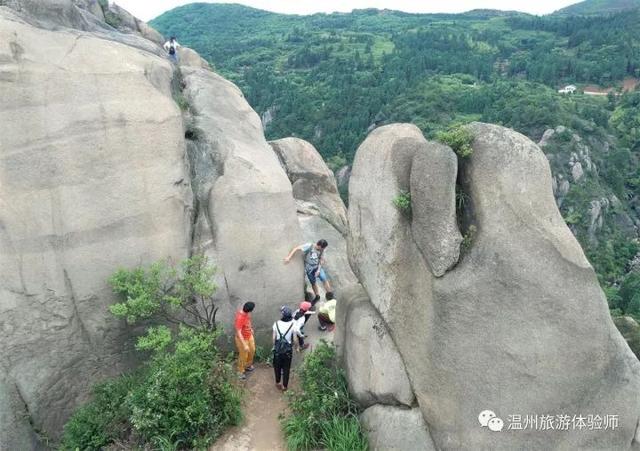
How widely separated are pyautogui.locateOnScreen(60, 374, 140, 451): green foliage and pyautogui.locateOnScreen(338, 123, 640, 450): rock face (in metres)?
5.07

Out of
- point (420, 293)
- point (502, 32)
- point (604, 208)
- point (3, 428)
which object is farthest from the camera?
point (502, 32)

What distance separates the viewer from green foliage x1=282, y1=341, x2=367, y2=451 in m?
8.56

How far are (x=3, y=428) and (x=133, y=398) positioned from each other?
9.25 ft

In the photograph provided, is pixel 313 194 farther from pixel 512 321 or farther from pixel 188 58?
pixel 512 321

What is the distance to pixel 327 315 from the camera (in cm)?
1198

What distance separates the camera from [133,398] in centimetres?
891

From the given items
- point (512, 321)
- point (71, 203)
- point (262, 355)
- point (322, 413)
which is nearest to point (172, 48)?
point (71, 203)

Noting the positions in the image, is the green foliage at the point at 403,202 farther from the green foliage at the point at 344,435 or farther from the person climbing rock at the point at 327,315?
the person climbing rock at the point at 327,315

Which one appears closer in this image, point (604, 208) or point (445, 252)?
point (445, 252)

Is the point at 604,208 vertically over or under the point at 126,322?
under

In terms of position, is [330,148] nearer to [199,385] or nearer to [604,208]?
[604,208]

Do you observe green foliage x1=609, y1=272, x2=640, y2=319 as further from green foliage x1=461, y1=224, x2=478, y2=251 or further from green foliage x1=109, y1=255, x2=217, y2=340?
green foliage x1=109, y1=255, x2=217, y2=340

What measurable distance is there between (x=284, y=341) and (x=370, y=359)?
5.55 feet

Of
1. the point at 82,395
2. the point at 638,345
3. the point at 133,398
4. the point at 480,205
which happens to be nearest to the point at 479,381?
the point at 480,205
